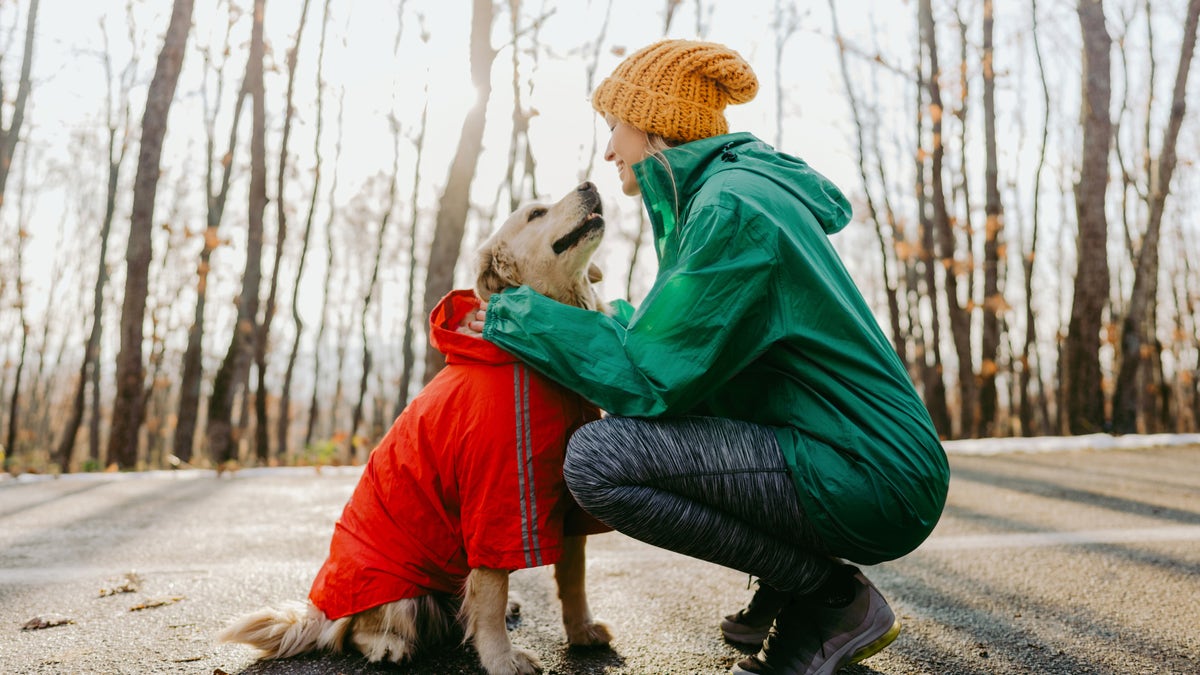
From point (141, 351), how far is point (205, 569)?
332 inches

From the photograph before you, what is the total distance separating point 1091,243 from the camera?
9.80 m

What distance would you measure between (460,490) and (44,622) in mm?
1703

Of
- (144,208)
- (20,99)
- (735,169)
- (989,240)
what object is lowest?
(735,169)

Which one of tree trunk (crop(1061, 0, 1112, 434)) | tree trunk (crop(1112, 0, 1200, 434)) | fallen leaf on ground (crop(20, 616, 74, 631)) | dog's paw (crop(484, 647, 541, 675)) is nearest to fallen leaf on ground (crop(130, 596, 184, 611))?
fallen leaf on ground (crop(20, 616, 74, 631))

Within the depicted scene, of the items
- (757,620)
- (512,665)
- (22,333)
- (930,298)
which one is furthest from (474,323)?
(22,333)

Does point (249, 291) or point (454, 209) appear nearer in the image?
point (454, 209)

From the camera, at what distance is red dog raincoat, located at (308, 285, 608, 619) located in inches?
85.7

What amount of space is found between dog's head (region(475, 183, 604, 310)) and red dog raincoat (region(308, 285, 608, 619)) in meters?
0.46

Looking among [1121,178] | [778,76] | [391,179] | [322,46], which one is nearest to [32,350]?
[391,179]

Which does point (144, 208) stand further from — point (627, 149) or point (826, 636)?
point (826, 636)

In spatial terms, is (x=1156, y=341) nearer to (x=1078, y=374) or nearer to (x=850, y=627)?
(x=1078, y=374)

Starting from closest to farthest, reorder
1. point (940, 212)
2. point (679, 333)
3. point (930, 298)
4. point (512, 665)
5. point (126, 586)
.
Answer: point (679, 333) → point (512, 665) → point (126, 586) → point (940, 212) → point (930, 298)

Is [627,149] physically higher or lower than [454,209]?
lower

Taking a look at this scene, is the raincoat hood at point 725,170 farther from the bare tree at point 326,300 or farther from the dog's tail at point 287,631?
the bare tree at point 326,300
